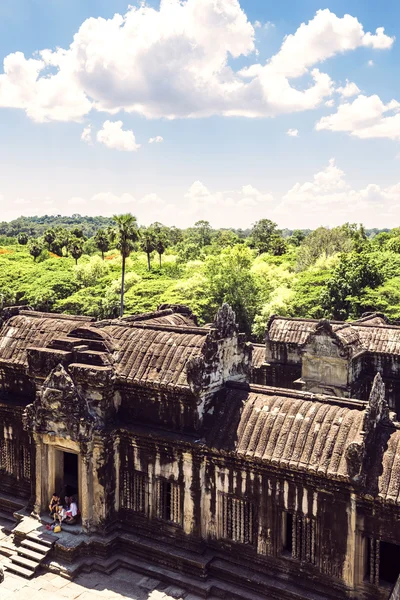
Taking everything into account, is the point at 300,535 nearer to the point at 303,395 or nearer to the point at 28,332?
the point at 303,395

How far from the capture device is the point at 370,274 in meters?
49.9

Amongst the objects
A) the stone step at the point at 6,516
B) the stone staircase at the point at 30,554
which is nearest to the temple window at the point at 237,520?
the stone staircase at the point at 30,554

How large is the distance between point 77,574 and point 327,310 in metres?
37.9

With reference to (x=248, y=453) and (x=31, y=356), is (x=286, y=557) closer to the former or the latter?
(x=248, y=453)

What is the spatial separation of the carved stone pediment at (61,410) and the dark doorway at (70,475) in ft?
9.20

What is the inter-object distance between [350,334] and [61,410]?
13242mm

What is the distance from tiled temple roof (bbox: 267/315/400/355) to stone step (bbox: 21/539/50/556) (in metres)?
13.2

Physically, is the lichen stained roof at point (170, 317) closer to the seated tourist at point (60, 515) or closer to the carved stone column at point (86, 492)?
the carved stone column at point (86, 492)

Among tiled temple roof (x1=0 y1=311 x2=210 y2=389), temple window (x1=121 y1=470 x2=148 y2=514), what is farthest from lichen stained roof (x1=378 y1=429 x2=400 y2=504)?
temple window (x1=121 y1=470 x2=148 y2=514)

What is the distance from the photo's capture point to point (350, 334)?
24312mm

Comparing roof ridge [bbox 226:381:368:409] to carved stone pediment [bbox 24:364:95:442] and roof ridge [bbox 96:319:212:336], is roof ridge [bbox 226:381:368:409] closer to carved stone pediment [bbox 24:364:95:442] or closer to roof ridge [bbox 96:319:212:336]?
roof ridge [bbox 96:319:212:336]

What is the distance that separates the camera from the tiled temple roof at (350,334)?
24.3 meters

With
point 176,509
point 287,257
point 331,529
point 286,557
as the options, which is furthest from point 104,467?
point 287,257

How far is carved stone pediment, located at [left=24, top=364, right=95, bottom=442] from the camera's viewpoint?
17.6m
